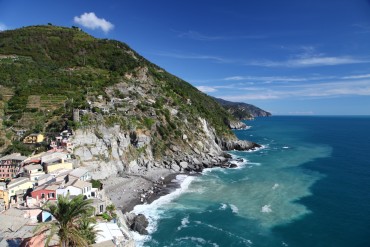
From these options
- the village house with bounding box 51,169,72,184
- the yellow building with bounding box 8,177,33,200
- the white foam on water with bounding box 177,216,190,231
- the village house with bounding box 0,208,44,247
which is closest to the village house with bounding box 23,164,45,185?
the yellow building with bounding box 8,177,33,200

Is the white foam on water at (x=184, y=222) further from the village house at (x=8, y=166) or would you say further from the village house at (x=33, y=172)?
the village house at (x=8, y=166)

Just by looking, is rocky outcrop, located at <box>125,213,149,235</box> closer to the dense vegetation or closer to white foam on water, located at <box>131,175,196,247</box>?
white foam on water, located at <box>131,175,196,247</box>

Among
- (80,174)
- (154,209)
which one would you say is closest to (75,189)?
(80,174)

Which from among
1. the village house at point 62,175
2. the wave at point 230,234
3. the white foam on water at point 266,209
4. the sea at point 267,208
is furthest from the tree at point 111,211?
the white foam on water at point 266,209

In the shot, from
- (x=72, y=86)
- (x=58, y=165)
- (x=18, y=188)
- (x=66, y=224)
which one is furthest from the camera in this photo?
(x=72, y=86)

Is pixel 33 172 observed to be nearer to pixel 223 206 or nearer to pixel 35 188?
pixel 35 188

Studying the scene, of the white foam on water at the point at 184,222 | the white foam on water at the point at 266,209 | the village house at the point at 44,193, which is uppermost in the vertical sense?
the village house at the point at 44,193
